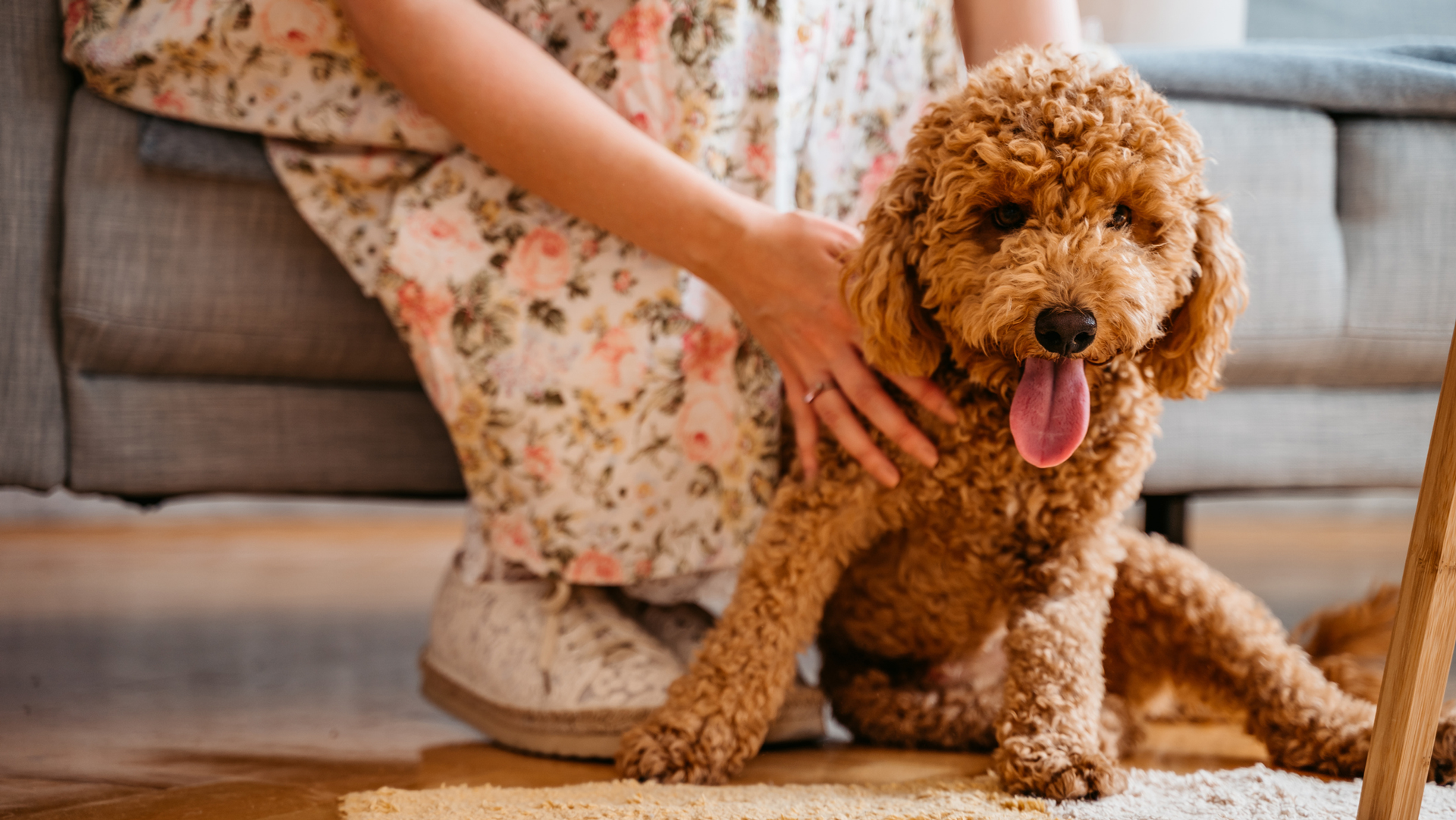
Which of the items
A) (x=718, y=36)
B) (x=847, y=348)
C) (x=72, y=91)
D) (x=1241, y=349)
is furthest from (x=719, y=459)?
(x=72, y=91)

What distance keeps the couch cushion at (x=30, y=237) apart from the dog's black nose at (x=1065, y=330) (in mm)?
1072

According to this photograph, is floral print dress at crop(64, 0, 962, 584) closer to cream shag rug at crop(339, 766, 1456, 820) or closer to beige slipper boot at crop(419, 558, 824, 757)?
beige slipper boot at crop(419, 558, 824, 757)

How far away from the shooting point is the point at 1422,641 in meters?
0.66

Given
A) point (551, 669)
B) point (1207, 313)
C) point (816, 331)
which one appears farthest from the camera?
point (551, 669)

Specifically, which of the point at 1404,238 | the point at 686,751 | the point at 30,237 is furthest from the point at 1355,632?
the point at 30,237

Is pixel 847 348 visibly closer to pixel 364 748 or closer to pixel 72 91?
pixel 364 748

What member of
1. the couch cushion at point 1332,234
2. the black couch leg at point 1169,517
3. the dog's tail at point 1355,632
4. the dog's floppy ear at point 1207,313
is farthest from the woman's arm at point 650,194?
the black couch leg at point 1169,517

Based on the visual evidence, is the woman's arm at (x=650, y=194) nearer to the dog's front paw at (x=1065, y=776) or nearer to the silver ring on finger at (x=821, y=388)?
the silver ring on finger at (x=821, y=388)

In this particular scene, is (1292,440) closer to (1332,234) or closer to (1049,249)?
(1332,234)

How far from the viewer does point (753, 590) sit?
989 millimetres

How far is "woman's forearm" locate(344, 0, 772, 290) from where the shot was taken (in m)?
1.00

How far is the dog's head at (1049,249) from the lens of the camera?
0.81m

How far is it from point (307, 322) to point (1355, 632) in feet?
4.02

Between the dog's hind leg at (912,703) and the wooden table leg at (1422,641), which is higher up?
the wooden table leg at (1422,641)
